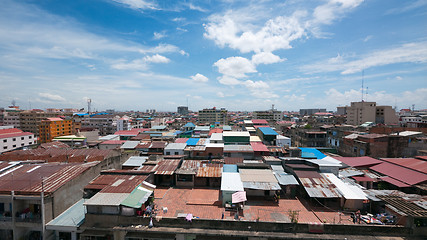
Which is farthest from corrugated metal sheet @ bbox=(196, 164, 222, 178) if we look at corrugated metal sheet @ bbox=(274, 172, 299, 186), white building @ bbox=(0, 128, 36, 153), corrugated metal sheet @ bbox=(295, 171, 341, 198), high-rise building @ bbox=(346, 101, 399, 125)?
high-rise building @ bbox=(346, 101, 399, 125)

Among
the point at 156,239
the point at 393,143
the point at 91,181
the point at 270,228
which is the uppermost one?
the point at 393,143

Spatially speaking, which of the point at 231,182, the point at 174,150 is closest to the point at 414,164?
the point at 231,182

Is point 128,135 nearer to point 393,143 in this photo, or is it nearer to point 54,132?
point 54,132

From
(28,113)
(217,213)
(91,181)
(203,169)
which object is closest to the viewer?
(217,213)

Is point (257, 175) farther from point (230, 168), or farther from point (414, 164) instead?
point (414, 164)

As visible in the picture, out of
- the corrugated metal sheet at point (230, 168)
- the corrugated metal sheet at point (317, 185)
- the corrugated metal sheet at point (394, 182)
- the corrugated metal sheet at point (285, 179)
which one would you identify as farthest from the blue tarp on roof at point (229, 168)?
the corrugated metal sheet at point (394, 182)

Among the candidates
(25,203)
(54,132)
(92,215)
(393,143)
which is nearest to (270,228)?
(92,215)

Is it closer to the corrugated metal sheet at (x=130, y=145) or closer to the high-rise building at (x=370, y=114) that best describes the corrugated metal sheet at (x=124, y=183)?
the corrugated metal sheet at (x=130, y=145)
